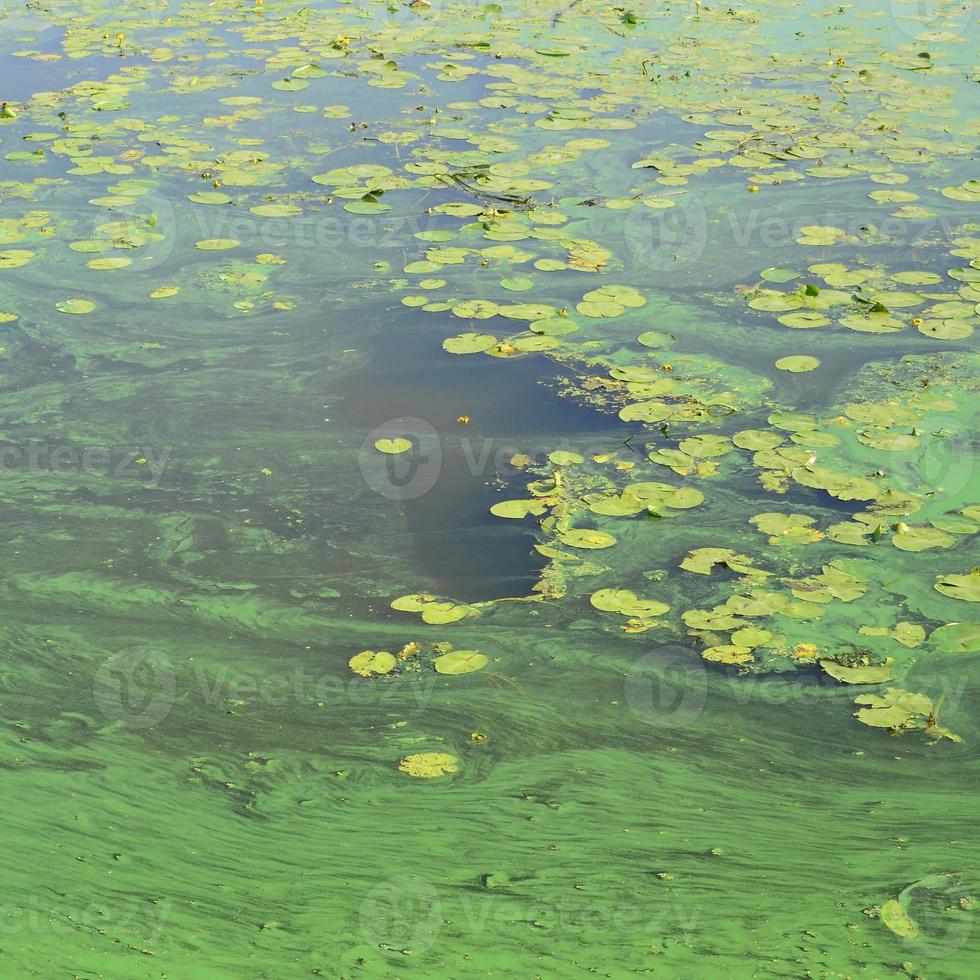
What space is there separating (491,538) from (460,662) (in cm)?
55

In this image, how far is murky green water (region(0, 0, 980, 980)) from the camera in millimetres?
2186

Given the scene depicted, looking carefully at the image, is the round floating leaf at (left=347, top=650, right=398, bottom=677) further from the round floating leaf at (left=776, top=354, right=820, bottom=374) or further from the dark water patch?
the round floating leaf at (left=776, top=354, right=820, bottom=374)

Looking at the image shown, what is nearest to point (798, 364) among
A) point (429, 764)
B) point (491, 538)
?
point (491, 538)

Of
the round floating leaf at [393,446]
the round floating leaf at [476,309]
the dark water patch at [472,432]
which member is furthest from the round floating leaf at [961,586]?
the round floating leaf at [476,309]

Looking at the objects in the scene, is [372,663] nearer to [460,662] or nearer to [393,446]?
[460,662]

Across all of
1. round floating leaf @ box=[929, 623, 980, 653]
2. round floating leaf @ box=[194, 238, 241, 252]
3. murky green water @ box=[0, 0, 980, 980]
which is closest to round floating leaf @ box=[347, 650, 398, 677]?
murky green water @ box=[0, 0, 980, 980]

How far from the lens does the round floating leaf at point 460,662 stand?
283 centimetres

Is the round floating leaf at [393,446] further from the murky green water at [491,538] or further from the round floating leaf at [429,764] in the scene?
the round floating leaf at [429,764]

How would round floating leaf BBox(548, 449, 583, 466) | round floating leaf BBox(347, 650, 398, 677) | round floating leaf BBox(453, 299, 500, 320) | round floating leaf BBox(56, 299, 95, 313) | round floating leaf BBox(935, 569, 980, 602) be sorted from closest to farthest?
round floating leaf BBox(347, 650, 398, 677)
round floating leaf BBox(935, 569, 980, 602)
round floating leaf BBox(548, 449, 583, 466)
round floating leaf BBox(453, 299, 500, 320)
round floating leaf BBox(56, 299, 95, 313)

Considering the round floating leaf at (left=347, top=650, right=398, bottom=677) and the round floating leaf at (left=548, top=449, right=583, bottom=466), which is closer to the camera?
the round floating leaf at (left=347, top=650, right=398, bottom=677)

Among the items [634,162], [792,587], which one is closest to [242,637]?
[792,587]

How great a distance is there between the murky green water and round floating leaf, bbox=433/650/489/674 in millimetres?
12

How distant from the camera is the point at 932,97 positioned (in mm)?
6582

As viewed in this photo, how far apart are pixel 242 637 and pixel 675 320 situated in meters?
2.24
